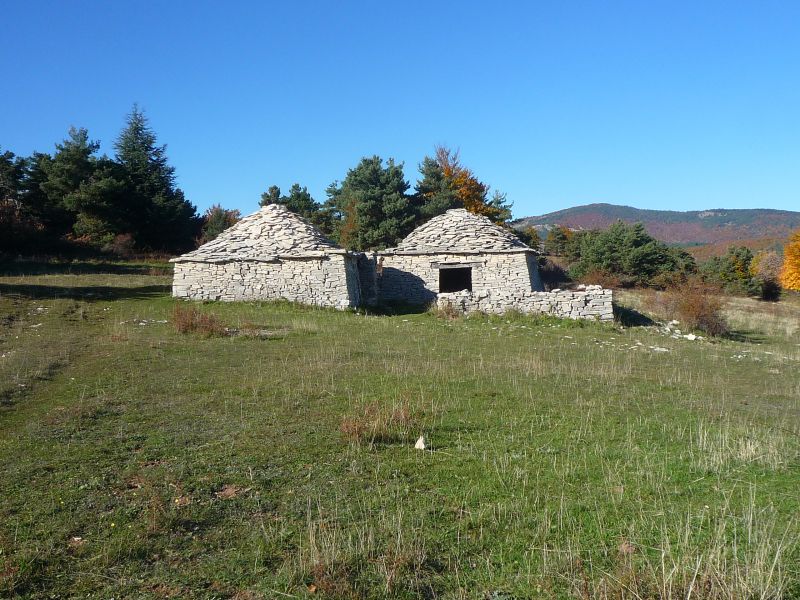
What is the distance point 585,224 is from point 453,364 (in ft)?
353

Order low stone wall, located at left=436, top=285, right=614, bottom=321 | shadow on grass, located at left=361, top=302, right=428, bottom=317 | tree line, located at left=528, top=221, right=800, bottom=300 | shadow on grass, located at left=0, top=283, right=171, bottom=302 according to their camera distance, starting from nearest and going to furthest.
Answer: shadow on grass, located at left=0, top=283, right=171, bottom=302 < low stone wall, located at left=436, top=285, right=614, bottom=321 < shadow on grass, located at left=361, top=302, right=428, bottom=317 < tree line, located at left=528, top=221, right=800, bottom=300

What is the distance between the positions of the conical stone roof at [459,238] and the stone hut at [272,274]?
3618 millimetres

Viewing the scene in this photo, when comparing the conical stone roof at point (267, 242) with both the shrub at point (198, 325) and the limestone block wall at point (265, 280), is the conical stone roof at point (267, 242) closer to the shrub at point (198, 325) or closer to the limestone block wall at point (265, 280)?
the limestone block wall at point (265, 280)

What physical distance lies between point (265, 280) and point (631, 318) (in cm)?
1317

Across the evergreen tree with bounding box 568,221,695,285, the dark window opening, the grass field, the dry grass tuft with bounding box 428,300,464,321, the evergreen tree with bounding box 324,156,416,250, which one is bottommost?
the grass field

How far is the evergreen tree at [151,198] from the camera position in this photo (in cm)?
3738

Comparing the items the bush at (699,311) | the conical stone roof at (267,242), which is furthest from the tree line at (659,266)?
the conical stone roof at (267,242)

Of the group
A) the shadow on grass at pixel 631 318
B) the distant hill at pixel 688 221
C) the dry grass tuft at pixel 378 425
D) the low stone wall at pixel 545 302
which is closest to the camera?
the dry grass tuft at pixel 378 425

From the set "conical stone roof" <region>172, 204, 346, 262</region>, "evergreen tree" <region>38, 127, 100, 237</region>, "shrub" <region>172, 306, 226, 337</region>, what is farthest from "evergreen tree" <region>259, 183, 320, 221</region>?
"shrub" <region>172, 306, 226, 337</region>

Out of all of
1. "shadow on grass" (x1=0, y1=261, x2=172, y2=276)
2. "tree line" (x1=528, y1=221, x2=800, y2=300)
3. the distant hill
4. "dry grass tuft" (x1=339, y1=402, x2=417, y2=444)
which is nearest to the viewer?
"dry grass tuft" (x1=339, y1=402, x2=417, y2=444)

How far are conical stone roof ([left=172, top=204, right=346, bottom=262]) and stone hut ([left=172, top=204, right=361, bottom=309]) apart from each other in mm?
36

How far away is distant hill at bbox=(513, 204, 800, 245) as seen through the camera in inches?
3799

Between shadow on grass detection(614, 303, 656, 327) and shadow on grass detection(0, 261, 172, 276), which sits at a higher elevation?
shadow on grass detection(0, 261, 172, 276)

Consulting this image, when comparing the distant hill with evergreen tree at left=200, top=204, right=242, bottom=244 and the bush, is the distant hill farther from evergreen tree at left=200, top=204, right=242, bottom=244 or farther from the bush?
the bush
